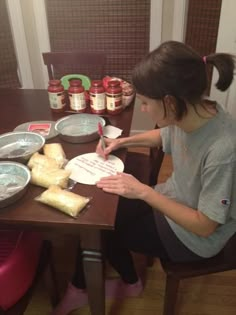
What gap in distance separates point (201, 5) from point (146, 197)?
6.37 ft

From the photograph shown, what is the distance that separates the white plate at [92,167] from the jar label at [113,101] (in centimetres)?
31

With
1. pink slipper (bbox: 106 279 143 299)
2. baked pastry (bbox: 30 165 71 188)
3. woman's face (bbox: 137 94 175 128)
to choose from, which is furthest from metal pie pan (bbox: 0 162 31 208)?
pink slipper (bbox: 106 279 143 299)

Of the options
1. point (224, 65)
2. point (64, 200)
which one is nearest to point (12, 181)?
point (64, 200)

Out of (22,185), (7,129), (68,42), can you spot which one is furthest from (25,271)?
(68,42)

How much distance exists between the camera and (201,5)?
233 cm

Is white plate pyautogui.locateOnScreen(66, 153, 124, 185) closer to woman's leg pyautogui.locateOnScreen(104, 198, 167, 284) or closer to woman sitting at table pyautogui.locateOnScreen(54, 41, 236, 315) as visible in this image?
woman sitting at table pyautogui.locateOnScreen(54, 41, 236, 315)

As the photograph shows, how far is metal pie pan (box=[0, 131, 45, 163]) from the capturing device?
107 cm

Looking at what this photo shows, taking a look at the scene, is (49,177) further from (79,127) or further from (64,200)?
(79,127)

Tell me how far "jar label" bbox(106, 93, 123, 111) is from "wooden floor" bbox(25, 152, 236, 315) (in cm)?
61

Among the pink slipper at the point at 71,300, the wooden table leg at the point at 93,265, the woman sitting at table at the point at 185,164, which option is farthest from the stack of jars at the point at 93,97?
the pink slipper at the point at 71,300

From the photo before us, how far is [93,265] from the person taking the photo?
0.94m

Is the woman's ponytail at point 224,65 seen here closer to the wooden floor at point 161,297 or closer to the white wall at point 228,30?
the wooden floor at point 161,297

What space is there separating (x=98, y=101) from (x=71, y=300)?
0.83 meters

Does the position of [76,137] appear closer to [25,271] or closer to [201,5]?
[25,271]
